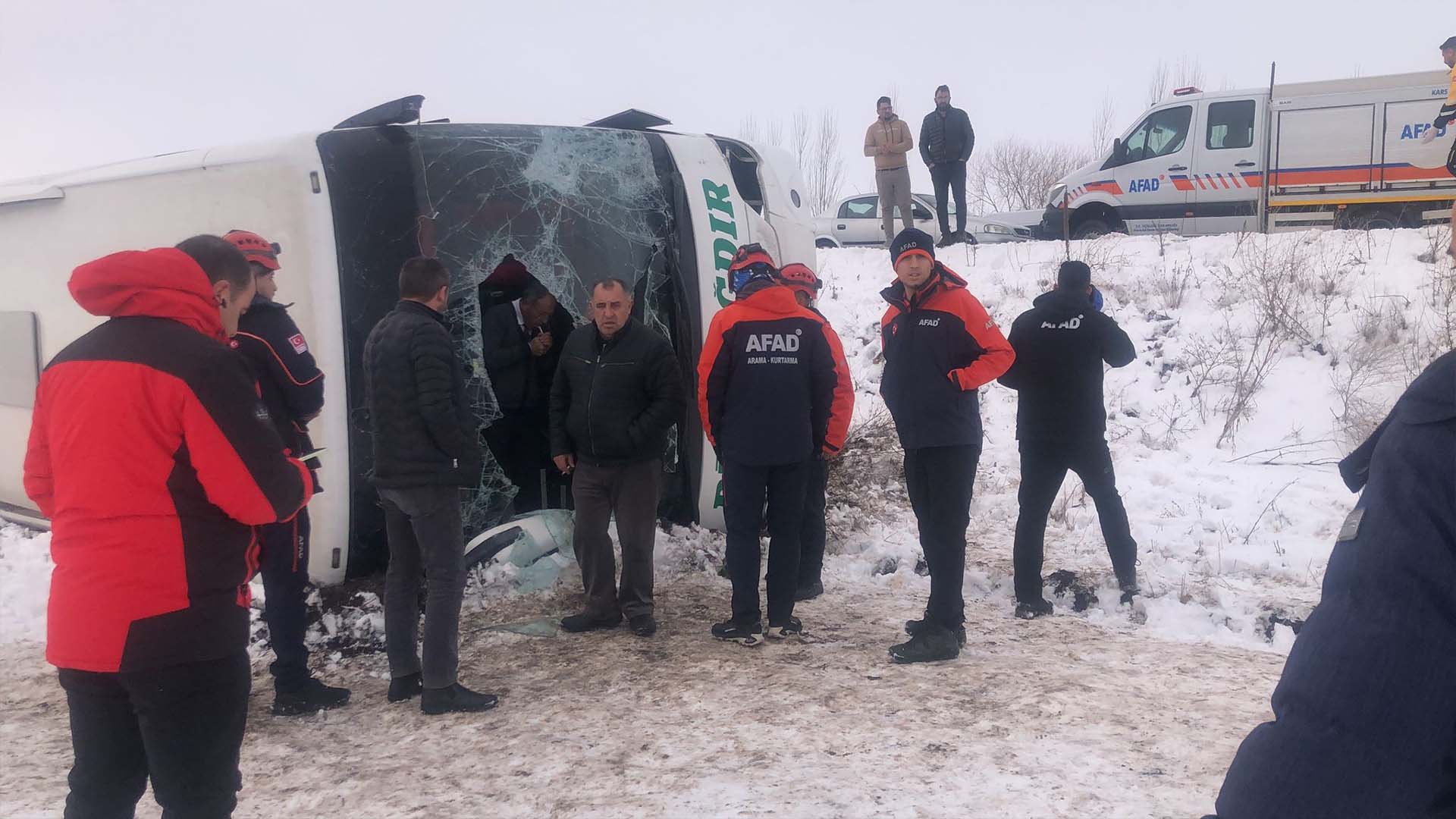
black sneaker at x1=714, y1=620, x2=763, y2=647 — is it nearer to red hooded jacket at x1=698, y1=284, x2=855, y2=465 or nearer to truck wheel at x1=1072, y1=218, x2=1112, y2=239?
red hooded jacket at x1=698, y1=284, x2=855, y2=465

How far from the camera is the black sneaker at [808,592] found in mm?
5320

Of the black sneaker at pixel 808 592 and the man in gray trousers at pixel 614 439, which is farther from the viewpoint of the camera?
the black sneaker at pixel 808 592

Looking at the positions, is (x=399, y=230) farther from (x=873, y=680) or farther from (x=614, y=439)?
(x=873, y=680)

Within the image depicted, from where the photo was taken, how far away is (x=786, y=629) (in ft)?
15.3

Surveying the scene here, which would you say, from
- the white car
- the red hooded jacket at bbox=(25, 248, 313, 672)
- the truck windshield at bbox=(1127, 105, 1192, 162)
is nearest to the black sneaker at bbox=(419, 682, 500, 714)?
the red hooded jacket at bbox=(25, 248, 313, 672)

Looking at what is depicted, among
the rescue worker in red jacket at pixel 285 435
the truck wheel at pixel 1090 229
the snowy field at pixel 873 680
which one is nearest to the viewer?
the snowy field at pixel 873 680

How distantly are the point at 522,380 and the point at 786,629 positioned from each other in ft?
6.46

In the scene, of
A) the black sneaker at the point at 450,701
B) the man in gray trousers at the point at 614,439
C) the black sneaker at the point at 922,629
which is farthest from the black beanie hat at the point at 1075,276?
the black sneaker at the point at 450,701

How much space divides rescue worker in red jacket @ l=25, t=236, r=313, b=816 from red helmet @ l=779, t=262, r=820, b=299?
342 cm

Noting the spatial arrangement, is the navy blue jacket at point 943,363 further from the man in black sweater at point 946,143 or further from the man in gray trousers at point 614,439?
the man in black sweater at point 946,143

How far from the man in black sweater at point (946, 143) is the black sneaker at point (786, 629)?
8.40 meters

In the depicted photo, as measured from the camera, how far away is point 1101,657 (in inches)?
167

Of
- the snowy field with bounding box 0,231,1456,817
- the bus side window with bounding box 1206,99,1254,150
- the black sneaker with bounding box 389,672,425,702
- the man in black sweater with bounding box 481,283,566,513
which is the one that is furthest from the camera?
the bus side window with bounding box 1206,99,1254,150

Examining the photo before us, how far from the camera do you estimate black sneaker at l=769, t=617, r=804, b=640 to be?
461 centimetres
